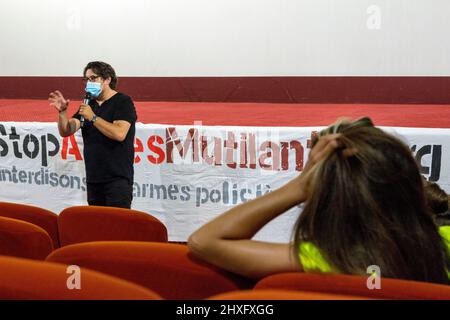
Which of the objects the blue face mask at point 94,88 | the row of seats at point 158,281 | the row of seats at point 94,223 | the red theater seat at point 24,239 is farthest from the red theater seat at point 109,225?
the blue face mask at point 94,88

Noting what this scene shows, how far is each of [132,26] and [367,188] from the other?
6.50 meters

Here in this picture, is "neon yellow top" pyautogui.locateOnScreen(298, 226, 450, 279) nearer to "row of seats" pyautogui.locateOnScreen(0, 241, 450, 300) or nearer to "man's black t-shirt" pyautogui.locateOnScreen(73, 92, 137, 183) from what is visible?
"row of seats" pyautogui.locateOnScreen(0, 241, 450, 300)

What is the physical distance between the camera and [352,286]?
1.01 m

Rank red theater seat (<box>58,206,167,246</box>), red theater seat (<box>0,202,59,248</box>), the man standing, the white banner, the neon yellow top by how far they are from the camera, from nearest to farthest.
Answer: the neon yellow top
red theater seat (<box>58,206,167,246</box>)
red theater seat (<box>0,202,59,248</box>)
the man standing
the white banner

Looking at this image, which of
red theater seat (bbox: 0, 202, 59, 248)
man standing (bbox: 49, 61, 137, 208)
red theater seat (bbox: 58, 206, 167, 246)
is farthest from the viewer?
man standing (bbox: 49, 61, 137, 208)

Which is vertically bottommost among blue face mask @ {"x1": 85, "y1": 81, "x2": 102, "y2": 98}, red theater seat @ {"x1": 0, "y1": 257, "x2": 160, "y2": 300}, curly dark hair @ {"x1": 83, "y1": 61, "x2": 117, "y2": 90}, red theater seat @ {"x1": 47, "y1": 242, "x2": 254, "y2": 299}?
red theater seat @ {"x1": 47, "y1": 242, "x2": 254, "y2": 299}

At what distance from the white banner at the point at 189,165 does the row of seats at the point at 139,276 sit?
169cm

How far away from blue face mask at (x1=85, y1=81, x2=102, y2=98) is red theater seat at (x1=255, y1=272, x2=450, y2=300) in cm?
203

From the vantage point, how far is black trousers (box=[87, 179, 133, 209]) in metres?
2.89

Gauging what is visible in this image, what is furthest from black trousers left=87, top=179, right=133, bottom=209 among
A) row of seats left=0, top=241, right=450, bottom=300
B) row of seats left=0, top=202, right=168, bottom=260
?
row of seats left=0, top=241, right=450, bottom=300

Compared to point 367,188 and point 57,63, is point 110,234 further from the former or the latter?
point 57,63

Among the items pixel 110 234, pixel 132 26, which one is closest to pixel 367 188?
pixel 110 234

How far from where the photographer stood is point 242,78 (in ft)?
22.5

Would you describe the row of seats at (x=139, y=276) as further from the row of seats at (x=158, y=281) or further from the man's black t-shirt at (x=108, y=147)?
the man's black t-shirt at (x=108, y=147)
